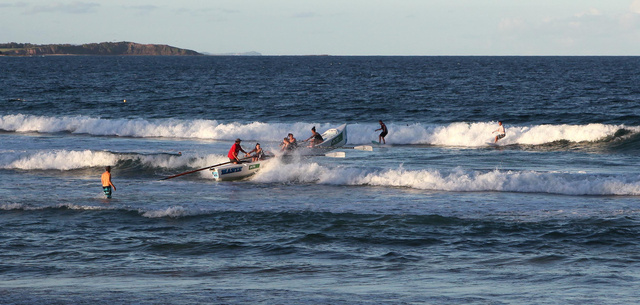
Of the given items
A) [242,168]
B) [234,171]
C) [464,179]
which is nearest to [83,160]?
[234,171]

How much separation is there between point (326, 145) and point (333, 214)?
1140 centimetres

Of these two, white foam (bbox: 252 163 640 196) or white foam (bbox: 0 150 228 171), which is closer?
white foam (bbox: 252 163 640 196)

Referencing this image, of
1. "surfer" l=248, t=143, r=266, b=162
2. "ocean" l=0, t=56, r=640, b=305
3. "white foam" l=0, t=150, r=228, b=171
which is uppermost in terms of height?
"surfer" l=248, t=143, r=266, b=162

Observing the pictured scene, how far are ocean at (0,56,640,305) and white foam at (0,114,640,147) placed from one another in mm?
130

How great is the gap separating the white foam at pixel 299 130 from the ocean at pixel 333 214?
130 millimetres

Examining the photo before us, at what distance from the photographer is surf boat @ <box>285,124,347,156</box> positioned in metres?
29.1

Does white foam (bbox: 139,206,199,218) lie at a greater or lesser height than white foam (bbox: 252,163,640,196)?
lesser

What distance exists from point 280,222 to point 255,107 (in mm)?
35954

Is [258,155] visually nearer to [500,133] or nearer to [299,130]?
[500,133]

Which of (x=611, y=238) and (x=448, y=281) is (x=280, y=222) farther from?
(x=611, y=238)

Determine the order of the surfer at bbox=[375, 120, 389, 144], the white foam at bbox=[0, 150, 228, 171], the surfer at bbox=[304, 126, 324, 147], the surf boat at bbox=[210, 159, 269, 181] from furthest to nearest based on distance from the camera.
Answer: the surfer at bbox=[375, 120, 389, 144]
the white foam at bbox=[0, 150, 228, 171]
the surfer at bbox=[304, 126, 324, 147]
the surf boat at bbox=[210, 159, 269, 181]

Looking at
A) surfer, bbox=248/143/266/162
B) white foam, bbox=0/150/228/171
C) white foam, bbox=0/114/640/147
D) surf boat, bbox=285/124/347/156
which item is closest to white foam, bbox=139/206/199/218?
surfer, bbox=248/143/266/162

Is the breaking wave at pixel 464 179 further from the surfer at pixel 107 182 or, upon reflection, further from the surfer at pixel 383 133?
the surfer at pixel 383 133

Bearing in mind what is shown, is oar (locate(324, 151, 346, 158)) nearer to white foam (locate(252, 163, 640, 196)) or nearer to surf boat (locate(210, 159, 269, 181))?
white foam (locate(252, 163, 640, 196))
